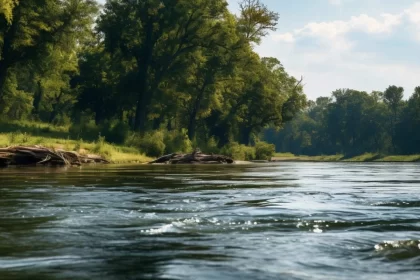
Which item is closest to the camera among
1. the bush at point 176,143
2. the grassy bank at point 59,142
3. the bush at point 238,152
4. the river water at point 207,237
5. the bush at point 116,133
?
the river water at point 207,237

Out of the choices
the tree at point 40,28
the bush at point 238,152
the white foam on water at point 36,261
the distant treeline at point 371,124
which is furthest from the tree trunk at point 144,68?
the distant treeline at point 371,124

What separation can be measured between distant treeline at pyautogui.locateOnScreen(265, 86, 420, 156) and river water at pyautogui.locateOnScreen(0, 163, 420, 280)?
136372 millimetres

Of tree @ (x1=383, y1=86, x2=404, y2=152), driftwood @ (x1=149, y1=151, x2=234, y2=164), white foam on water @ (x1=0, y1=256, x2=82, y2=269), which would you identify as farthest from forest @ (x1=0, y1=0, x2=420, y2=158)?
tree @ (x1=383, y1=86, x2=404, y2=152)

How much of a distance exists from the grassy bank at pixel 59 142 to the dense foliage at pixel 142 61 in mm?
2575

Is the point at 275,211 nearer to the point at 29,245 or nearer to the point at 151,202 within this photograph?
the point at 151,202

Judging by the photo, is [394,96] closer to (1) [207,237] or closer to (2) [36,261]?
(1) [207,237]

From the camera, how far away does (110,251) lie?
250 inches

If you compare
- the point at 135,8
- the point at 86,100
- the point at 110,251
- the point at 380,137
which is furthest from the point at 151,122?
the point at 380,137

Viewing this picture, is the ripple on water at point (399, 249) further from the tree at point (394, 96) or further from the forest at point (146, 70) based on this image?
the tree at point (394, 96)

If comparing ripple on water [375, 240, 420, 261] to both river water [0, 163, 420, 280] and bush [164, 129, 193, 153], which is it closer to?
river water [0, 163, 420, 280]

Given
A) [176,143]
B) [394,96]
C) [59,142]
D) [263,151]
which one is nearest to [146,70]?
[176,143]

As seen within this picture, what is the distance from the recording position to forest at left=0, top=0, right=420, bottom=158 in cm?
5059

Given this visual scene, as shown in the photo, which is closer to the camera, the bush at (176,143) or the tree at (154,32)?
the bush at (176,143)

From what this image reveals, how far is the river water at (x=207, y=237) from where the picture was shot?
546 cm
